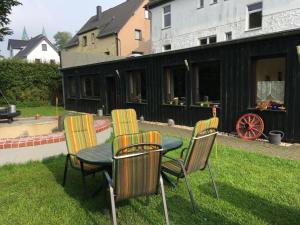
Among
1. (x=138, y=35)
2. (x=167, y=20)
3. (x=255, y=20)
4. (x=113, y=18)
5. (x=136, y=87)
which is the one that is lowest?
(x=136, y=87)

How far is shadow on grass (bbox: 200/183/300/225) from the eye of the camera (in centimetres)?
312

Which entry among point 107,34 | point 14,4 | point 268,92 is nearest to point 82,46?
point 107,34

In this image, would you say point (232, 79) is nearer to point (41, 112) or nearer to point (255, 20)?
point (255, 20)

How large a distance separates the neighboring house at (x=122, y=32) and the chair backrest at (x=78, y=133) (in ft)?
72.5

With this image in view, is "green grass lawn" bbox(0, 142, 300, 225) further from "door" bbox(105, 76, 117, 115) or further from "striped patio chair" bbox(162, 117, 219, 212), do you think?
"door" bbox(105, 76, 117, 115)

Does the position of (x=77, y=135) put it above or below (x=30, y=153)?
above

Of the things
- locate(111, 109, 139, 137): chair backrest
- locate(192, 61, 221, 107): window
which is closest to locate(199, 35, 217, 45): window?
locate(192, 61, 221, 107): window

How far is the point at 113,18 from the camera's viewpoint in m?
29.7

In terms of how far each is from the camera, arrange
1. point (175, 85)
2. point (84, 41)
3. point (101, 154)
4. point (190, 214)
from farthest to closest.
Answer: point (84, 41), point (175, 85), point (101, 154), point (190, 214)

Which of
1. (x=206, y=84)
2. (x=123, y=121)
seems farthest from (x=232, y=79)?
(x=123, y=121)

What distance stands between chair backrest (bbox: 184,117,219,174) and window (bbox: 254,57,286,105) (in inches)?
186

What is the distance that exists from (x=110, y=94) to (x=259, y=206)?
38.5 ft

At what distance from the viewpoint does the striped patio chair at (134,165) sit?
8.49 feet

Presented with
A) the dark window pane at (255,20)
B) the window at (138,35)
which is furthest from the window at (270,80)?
the window at (138,35)
